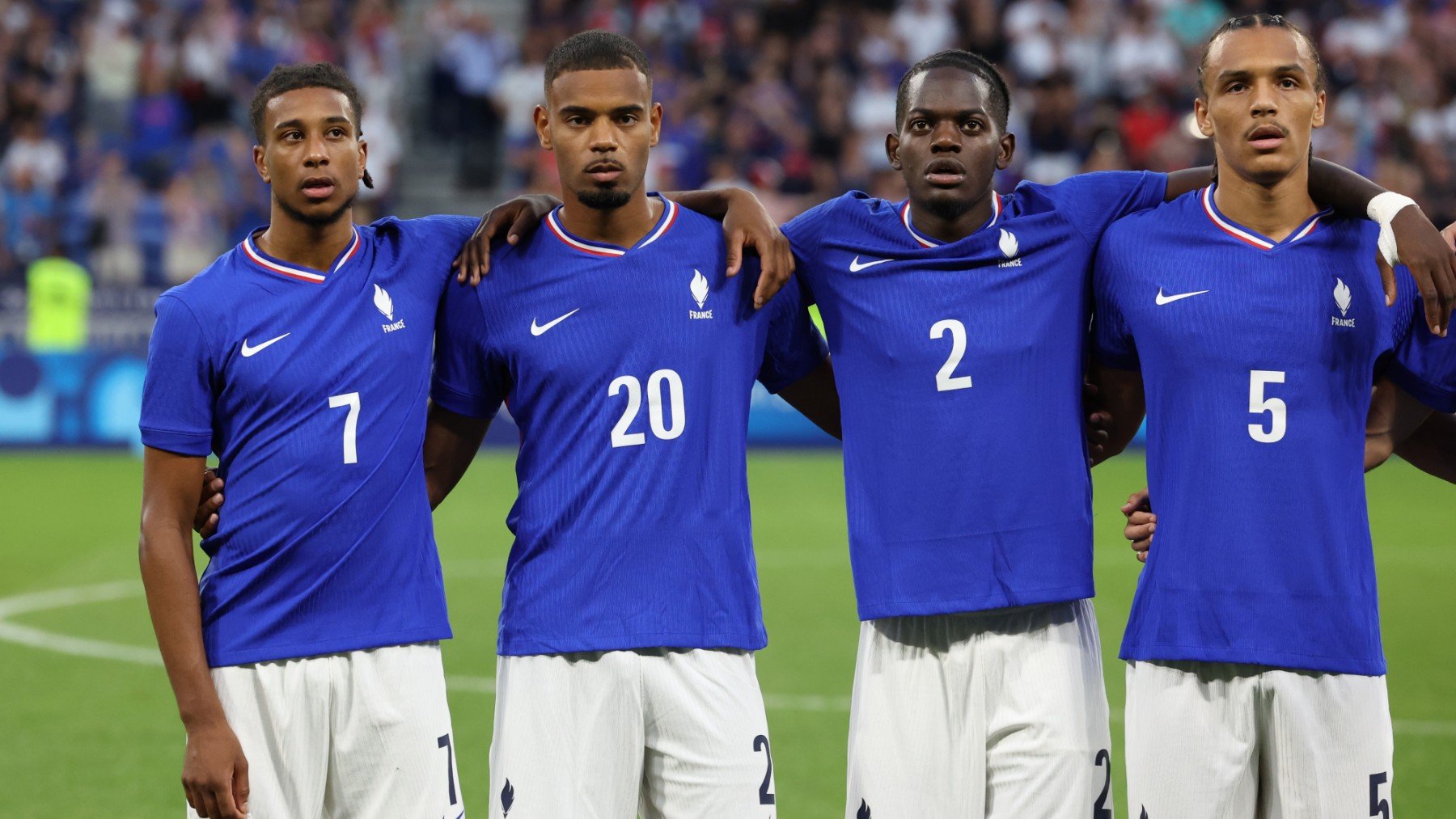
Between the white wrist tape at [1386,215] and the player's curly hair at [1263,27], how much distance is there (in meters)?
0.32

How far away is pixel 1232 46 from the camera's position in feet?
12.8

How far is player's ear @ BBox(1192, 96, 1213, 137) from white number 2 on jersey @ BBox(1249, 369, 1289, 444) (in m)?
0.59

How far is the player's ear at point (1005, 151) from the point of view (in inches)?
163

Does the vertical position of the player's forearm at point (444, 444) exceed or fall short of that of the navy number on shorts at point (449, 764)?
it exceeds it

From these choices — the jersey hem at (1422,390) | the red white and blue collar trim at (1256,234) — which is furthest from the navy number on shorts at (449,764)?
the jersey hem at (1422,390)

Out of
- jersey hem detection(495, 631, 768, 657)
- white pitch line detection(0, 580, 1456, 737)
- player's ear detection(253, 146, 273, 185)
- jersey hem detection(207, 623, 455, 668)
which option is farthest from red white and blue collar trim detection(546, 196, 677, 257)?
white pitch line detection(0, 580, 1456, 737)

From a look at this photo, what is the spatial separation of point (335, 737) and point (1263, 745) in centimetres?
204

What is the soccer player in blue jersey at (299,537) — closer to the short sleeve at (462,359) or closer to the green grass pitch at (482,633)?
the short sleeve at (462,359)

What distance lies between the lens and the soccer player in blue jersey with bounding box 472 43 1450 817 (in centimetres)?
389

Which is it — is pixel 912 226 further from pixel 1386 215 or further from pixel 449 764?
pixel 449 764

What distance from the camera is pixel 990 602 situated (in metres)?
3.88

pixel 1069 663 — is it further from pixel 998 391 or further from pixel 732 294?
pixel 732 294

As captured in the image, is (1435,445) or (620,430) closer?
(620,430)

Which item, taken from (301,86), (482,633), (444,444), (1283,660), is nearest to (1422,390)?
(1283,660)
